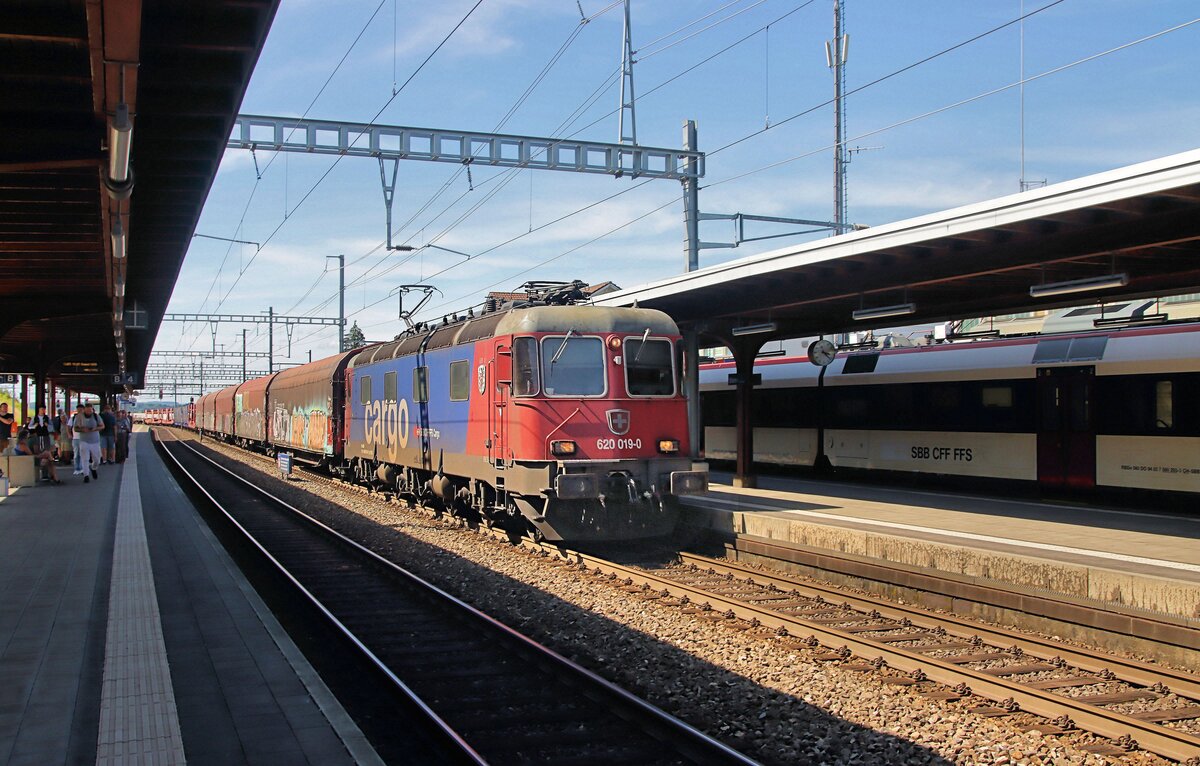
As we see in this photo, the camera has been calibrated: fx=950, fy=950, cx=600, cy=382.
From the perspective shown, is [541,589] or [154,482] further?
[154,482]

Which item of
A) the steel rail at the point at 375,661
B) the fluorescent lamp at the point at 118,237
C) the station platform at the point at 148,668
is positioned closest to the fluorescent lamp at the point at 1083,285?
the steel rail at the point at 375,661

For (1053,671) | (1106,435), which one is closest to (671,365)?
(1053,671)

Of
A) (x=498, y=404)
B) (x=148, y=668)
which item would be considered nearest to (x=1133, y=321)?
(x=498, y=404)

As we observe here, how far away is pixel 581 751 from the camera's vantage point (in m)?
5.65

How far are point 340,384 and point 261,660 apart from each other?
16.5m

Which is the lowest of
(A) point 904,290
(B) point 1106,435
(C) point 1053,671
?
(C) point 1053,671

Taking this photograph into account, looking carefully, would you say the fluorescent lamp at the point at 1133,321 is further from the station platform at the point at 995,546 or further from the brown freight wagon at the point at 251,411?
the brown freight wagon at the point at 251,411

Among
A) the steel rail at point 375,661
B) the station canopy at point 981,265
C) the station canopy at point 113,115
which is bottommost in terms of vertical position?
the steel rail at point 375,661

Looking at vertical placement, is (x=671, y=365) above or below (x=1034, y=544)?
above

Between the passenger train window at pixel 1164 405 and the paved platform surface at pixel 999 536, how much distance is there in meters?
1.45

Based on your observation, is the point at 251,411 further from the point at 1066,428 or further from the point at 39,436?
the point at 1066,428

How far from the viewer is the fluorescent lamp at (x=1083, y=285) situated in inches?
440

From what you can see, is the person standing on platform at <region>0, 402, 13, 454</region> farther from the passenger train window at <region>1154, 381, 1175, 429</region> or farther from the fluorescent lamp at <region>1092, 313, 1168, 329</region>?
the passenger train window at <region>1154, 381, 1175, 429</region>

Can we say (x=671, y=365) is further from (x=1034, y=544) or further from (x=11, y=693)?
(x=11, y=693)
